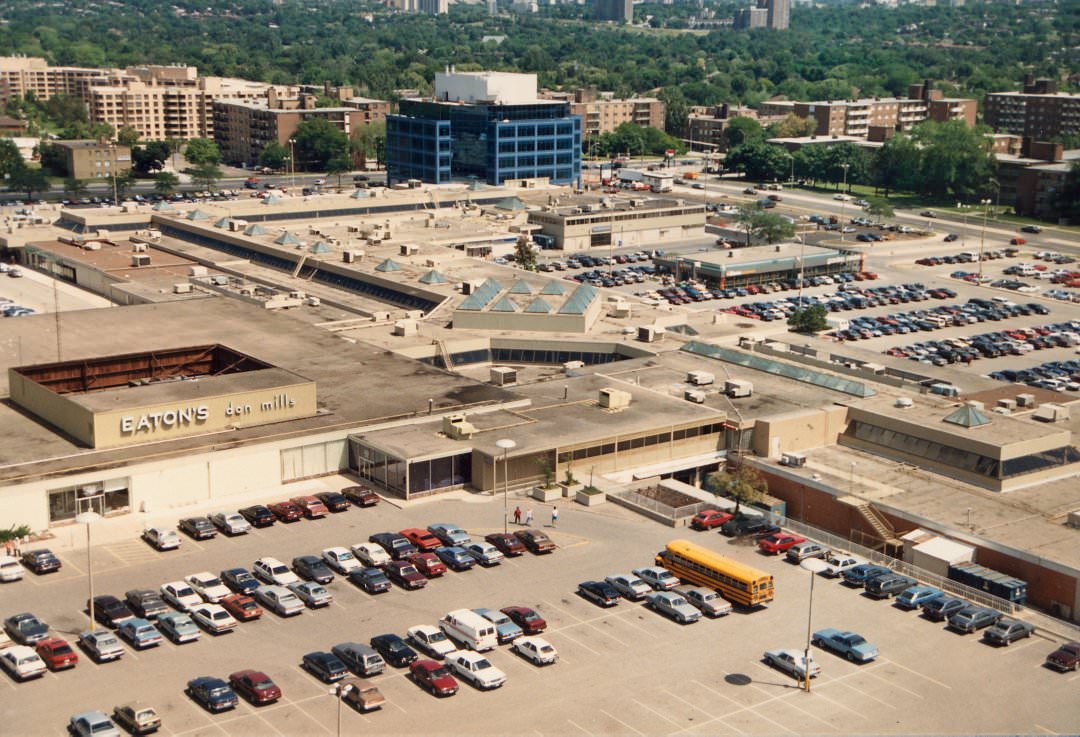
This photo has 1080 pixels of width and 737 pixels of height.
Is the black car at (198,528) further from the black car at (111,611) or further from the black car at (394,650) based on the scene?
the black car at (394,650)

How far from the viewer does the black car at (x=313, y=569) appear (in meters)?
44.3

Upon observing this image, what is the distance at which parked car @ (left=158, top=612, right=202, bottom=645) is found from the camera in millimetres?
40219

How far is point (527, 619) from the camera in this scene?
4112 centimetres

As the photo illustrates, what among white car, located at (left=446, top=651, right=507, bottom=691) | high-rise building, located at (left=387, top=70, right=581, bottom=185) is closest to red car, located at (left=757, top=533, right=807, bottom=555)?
white car, located at (left=446, top=651, right=507, bottom=691)

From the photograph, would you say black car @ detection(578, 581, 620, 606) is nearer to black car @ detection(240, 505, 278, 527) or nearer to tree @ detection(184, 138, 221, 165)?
black car @ detection(240, 505, 278, 527)

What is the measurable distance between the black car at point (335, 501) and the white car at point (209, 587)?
7395 mm

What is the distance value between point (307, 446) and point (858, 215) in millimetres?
98837

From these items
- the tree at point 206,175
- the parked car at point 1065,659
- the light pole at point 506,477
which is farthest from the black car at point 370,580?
the tree at point 206,175

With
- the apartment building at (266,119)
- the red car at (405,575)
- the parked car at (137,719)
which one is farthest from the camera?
the apartment building at (266,119)

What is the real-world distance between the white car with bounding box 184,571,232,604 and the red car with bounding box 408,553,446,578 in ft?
20.4

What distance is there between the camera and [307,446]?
5378 cm

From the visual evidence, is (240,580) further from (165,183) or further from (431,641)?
(165,183)

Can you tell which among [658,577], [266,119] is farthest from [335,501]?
[266,119]

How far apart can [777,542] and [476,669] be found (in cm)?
1436
